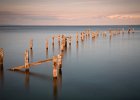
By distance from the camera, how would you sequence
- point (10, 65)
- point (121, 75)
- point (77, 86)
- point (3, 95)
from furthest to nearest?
point (10, 65)
point (121, 75)
point (77, 86)
point (3, 95)

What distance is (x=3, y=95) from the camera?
37.5 feet

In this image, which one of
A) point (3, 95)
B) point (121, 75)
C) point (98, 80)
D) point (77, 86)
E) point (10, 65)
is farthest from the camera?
point (10, 65)

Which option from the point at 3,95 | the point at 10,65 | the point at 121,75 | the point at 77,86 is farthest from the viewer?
the point at 10,65

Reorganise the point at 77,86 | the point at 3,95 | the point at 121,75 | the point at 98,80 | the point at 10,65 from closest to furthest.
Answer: the point at 3,95 → the point at 77,86 → the point at 98,80 → the point at 121,75 → the point at 10,65

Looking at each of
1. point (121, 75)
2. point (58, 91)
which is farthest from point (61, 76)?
point (121, 75)

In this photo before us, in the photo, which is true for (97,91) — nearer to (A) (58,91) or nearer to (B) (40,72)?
(A) (58,91)

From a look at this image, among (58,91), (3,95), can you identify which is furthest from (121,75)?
(3,95)

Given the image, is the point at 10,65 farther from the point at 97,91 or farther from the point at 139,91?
the point at 139,91

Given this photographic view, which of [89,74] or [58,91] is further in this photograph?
[89,74]

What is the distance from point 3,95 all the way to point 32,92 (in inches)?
56.5

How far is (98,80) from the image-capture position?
14148 mm

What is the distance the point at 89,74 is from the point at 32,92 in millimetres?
5075

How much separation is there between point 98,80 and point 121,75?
2.12m

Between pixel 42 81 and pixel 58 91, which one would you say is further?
pixel 42 81
